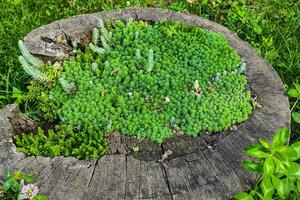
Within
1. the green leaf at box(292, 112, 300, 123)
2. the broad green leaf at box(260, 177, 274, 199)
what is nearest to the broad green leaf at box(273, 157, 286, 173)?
the broad green leaf at box(260, 177, 274, 199)

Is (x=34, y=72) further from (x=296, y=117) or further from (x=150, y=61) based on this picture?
(x=296, y=117)

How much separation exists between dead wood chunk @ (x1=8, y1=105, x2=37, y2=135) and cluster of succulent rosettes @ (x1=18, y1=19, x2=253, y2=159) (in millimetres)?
140

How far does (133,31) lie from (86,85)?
66 centimetres

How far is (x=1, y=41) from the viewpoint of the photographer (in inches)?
166

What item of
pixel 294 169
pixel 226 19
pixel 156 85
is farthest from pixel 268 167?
pixel 226 19

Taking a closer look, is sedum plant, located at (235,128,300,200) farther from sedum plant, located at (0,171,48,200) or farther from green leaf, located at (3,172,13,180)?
green leaf, located at (3,172,13,180)

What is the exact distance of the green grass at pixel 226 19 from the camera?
418 centimetres

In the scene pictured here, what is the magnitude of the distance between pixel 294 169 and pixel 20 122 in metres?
1.74

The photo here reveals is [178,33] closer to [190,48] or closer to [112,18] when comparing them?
[190,48]

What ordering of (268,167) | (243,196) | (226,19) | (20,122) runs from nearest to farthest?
(268,167)
(243,196)
(20,122)
(226,19)

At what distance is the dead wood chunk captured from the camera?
285 centimetres

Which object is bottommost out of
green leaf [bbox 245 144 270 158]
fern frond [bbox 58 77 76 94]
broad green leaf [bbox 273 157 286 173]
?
fern frond [bbox 58 77 76 94]

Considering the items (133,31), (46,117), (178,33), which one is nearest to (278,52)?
(178,33)

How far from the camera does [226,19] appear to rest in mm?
4781
